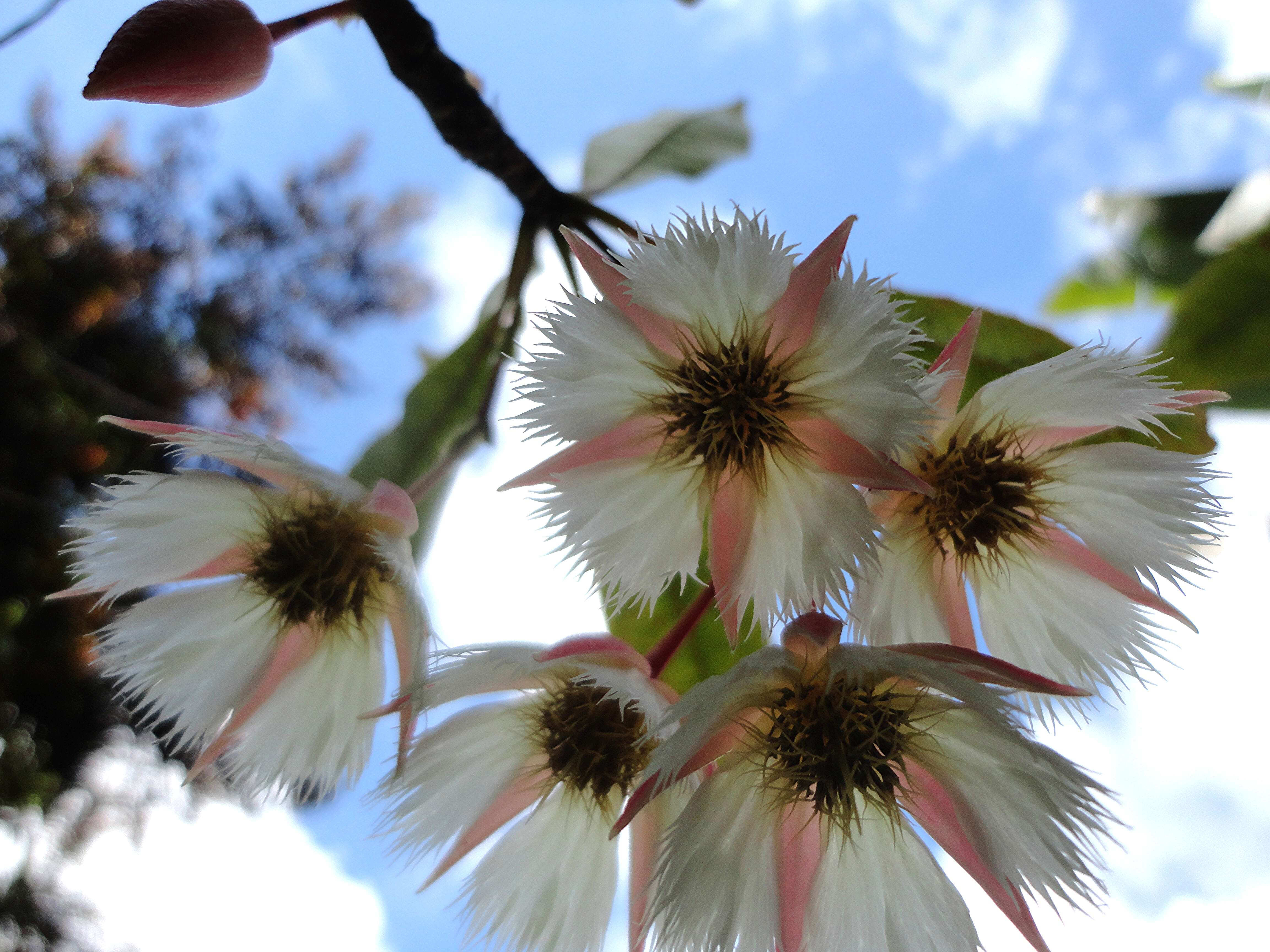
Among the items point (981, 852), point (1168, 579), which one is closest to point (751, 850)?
point (981, 852)

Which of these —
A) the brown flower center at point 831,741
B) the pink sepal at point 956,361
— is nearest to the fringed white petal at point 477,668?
the brown flower center at point 831,741

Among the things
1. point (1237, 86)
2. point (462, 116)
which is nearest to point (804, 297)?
point (462, 116)

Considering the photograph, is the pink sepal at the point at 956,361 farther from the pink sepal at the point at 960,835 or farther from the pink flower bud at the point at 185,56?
the pink flower bud at the point at 185,56

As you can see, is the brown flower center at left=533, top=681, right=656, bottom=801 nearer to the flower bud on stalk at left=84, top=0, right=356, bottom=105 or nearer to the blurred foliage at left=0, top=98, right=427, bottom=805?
the flower bud on stalk at left=84, top=0, right=356, bottom=105

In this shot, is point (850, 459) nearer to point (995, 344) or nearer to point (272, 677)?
point (995, 344)

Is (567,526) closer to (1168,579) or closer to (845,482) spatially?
(845,482)

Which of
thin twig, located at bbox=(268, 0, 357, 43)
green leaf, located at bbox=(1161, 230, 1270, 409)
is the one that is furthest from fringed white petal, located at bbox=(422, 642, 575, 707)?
green leaf, located at bbox=(1161, 230, 1270, 409)
